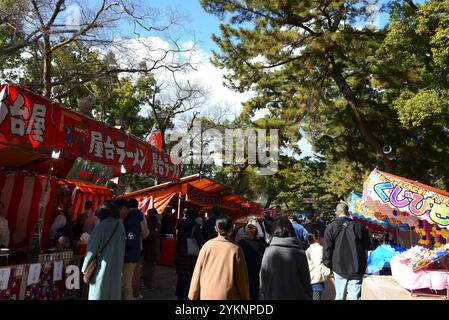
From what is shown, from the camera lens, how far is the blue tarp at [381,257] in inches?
461

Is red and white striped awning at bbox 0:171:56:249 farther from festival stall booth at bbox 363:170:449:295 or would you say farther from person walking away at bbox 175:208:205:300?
festival stall booth at bbox 363:170:449:295

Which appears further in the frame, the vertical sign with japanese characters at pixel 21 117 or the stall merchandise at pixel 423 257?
the stall merchandise at pixel 423 257

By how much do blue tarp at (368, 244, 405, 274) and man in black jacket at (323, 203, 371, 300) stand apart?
7.19 meters

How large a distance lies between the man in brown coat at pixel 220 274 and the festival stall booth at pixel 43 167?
270 cm

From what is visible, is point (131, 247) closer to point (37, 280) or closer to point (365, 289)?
point (37, 280)

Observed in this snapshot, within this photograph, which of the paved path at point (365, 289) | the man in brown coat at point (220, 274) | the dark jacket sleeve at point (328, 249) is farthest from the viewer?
Result: the paved path at point (365, 289)

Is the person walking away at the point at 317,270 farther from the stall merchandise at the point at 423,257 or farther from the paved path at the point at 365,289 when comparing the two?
the stall merchandise at the point at 423,257

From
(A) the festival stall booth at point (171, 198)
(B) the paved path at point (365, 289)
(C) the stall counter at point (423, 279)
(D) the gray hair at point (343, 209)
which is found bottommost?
(B) the paved path at point (365, 289)

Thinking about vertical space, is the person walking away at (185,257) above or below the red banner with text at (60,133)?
below

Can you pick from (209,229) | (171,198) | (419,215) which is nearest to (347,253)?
(209,229)

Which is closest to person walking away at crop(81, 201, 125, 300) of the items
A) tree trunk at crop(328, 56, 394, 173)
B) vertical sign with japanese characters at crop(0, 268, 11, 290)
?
vertical sign with japanese characters at crop(0, 268, 11, 290)

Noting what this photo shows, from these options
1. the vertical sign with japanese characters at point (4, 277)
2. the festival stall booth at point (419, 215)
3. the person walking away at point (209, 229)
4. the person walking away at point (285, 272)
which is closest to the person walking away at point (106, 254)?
the vertical sign with japanese characters at point (4, 277)

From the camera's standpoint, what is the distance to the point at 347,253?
17.3ft

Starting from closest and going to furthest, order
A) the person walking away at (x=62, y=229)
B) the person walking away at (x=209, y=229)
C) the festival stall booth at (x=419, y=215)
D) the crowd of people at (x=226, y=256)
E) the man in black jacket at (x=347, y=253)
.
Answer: the crowd of people at (x=226, y=256) → the man in black jacket at (x=347, y=253) → the person walking away at (x=62, y=229) → the person walking away at (x=209, y=229) → the festival stall booth at (x=419, y=215)
